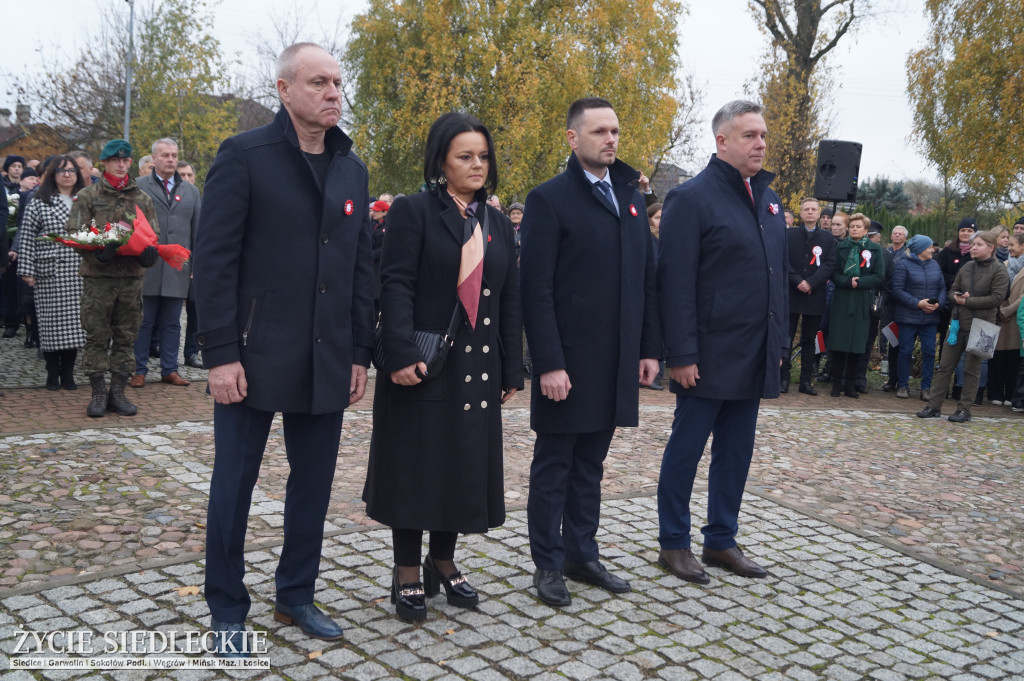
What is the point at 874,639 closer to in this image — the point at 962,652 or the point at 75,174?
the point at 962,652

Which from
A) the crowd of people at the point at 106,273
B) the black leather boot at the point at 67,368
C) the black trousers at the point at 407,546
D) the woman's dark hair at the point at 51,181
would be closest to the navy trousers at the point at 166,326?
the crowd of people at the point at 106,273

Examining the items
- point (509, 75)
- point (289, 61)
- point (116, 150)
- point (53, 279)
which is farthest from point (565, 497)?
point (509, 75)

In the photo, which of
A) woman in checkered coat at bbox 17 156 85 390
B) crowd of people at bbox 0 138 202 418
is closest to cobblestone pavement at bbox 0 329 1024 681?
crowd of people at bbox 0 138 202 418

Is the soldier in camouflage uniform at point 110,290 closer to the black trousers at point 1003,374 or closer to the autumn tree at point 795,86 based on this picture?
the black trousers at point 1003,374

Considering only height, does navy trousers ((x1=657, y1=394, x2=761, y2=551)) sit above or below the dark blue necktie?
below

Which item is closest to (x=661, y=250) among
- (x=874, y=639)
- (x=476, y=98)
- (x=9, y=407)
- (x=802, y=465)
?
(x=874, y=639)

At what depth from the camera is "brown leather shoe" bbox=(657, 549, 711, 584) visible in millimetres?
4936

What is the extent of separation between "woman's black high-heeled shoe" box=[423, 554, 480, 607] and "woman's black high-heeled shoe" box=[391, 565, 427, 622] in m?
0.17

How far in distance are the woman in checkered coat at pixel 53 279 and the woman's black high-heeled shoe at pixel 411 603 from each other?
19.8 ft

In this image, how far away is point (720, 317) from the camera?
16.5 feet

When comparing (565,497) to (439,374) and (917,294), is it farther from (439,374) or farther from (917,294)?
(917,294)

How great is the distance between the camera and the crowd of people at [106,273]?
8.18 metres

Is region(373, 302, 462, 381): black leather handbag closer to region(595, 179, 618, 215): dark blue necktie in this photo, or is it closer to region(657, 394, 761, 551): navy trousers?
region(595, 179, 618, 215): dark blue necktie

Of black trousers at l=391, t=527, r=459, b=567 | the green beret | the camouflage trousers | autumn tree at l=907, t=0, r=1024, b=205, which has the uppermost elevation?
autumn tree at l=907, t=0, r=1024, b=205
